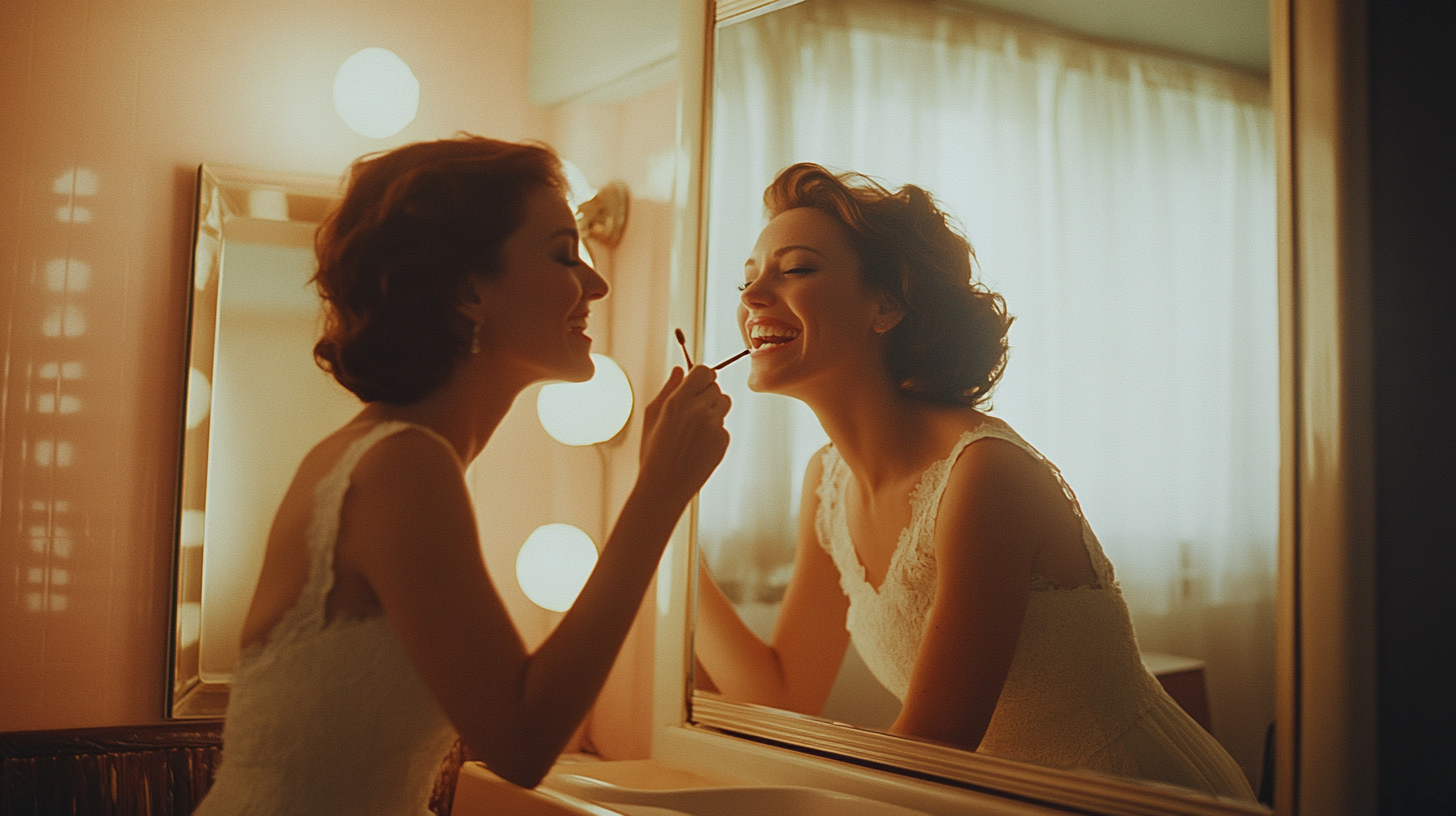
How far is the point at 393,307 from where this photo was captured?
0.88 meters

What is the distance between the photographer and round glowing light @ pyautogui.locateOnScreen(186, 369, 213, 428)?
4.65ft

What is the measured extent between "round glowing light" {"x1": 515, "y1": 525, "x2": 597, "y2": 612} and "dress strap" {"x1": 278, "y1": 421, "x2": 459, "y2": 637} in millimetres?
673

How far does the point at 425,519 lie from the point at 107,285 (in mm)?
923

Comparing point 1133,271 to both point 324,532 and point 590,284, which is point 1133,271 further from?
point 324,532

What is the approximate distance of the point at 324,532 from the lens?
80 cm

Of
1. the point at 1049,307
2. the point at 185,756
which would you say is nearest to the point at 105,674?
the point at 185,756

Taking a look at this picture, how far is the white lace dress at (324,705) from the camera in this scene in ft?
2.66

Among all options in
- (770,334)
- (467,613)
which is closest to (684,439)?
(467,613)

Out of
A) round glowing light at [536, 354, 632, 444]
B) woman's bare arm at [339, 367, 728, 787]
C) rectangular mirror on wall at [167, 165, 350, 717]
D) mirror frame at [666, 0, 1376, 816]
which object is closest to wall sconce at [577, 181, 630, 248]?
round glowing light at [536, 354, 632, 444]

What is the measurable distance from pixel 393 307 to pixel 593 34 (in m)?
0.89

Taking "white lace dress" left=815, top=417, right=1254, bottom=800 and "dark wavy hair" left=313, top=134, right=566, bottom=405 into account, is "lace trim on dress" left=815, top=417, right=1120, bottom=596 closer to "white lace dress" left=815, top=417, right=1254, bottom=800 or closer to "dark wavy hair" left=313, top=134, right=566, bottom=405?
"white lace dress" left=815, top=417, right=1254, bottom=800

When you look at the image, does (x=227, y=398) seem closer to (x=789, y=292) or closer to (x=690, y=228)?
(x=690, y=228)

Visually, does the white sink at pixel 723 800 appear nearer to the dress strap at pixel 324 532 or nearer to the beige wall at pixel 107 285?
Answer: the dress strap at pixel 324 532

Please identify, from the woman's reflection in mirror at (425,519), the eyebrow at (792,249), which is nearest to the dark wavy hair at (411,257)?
the woman's reflection in mirror at (425,519)
